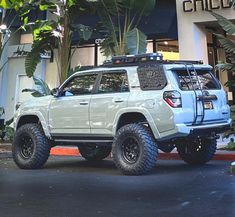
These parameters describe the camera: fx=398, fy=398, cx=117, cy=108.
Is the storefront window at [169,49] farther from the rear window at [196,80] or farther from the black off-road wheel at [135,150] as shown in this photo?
the black off-road wheel at [135,150]

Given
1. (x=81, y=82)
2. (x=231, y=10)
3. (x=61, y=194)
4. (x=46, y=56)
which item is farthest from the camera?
(x=46, y=56)

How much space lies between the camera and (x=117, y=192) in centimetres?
590

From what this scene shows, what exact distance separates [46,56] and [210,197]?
44.6ft

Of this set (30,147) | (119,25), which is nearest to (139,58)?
(30,147)

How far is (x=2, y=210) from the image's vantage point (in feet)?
15.9

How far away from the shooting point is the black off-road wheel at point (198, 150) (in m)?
8.52

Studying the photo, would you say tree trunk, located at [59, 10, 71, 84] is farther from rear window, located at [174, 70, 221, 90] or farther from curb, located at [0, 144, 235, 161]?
rear window, located at [174, 70, 221, 90]

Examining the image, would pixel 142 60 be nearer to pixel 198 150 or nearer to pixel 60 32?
pixel 198 150

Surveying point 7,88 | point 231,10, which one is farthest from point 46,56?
point 231,10

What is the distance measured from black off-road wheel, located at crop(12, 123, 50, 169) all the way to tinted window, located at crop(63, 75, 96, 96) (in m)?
1.09

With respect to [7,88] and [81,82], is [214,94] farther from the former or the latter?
[7,88]

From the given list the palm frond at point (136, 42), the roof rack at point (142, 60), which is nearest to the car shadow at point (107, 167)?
the roof rack at point (142, 60)

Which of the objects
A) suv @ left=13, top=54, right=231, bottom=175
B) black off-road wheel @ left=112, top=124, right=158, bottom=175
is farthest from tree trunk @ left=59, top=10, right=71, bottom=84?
black off-road wheel @ left=112, top=124, right=158, bottom=175

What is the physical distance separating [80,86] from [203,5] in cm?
747
